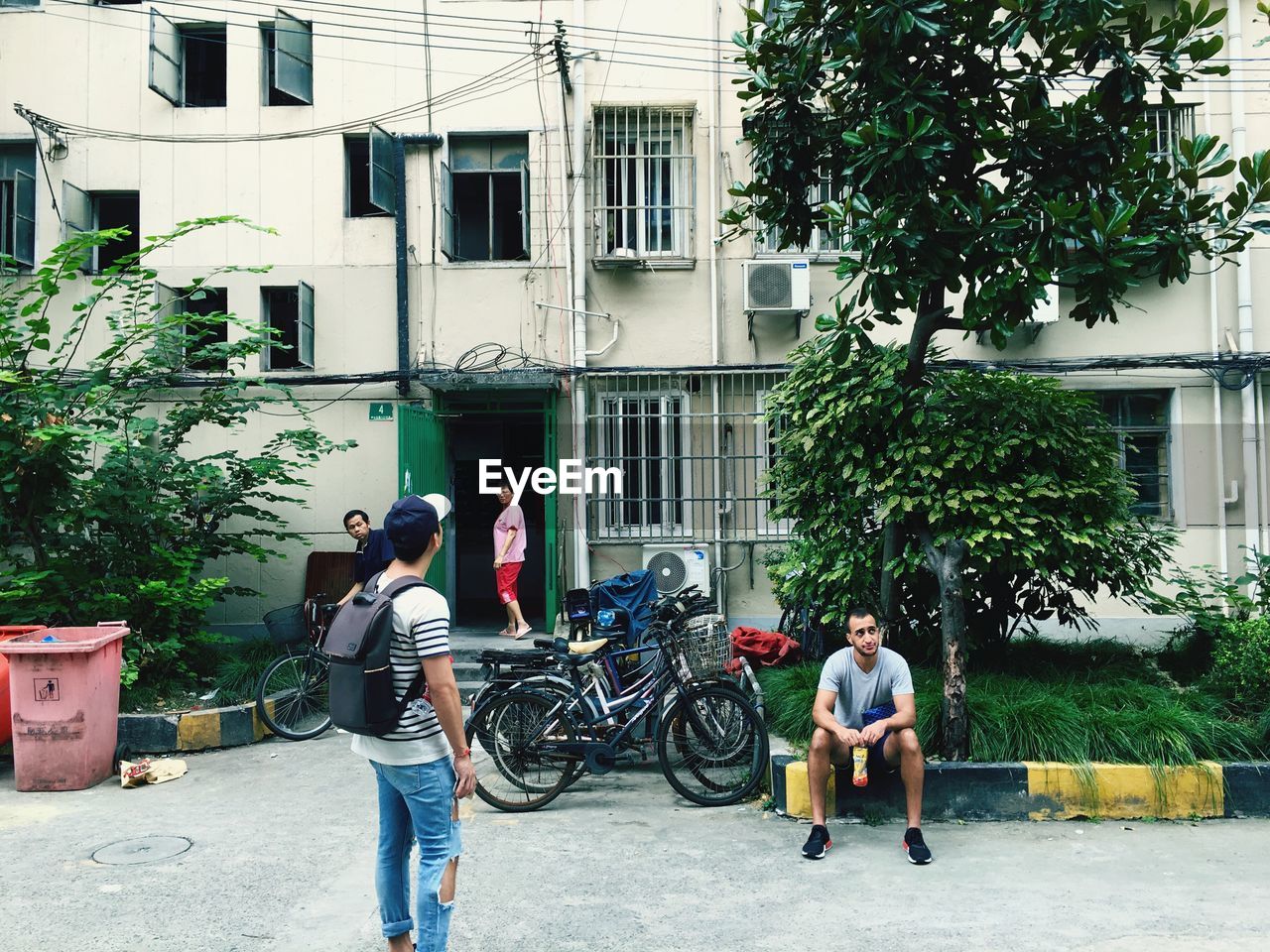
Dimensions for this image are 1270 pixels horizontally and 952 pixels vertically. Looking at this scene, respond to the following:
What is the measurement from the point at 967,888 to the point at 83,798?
5.93m

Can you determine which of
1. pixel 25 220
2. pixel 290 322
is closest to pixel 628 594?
pixel 290 322

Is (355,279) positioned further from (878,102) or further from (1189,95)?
(1189,95)

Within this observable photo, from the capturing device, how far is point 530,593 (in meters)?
13.0

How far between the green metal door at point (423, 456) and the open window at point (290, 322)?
1.43 meters

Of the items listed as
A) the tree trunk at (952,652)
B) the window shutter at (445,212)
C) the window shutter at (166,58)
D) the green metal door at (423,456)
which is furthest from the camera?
the window shutter at (445,212)

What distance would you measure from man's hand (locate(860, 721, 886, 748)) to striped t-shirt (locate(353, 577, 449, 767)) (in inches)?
108

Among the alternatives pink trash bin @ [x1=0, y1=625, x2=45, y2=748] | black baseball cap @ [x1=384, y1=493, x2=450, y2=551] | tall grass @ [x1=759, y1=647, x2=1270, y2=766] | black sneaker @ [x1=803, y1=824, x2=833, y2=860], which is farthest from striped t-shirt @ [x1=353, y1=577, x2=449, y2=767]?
pink trash bin @ [x1=0, y1=625, x2=45, y2=748]

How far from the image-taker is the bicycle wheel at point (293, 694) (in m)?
8.40

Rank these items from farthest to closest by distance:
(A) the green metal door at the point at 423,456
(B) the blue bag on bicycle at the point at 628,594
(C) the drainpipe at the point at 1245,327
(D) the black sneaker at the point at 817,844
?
(C) the drainpipe at the point at 1245,327
(A) the green metal door at the point at 423,456
(B) the blue bag on bicycle at the point at 628,594
(D) the black sneaker at the point at 817,844

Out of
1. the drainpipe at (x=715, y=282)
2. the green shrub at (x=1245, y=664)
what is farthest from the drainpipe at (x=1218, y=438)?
the drainpipe at (x=715, y=282)

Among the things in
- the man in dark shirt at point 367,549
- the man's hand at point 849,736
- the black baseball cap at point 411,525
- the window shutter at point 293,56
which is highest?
the window shutter at point 293,56

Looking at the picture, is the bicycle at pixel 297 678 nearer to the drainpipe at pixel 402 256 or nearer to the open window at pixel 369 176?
the drainpipe at pixel 402 256

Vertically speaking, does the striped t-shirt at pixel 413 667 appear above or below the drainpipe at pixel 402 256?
below

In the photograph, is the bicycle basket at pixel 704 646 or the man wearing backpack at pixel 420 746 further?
the bicycle basket at pixel 704 646
